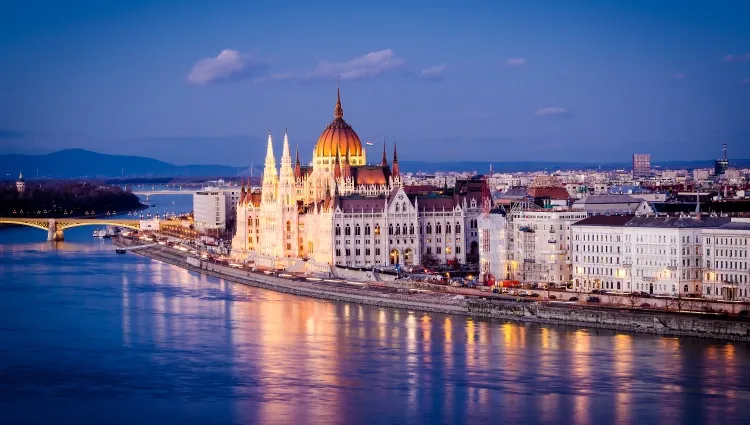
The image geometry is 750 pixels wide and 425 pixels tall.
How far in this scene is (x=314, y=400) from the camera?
1030 inches

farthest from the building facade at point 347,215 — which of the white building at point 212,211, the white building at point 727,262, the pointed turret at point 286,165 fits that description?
the white building at point 212,211

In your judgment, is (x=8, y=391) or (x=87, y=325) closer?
(x=8, y=391)

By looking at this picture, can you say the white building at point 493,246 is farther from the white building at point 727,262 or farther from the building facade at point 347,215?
the white building at point 727,262

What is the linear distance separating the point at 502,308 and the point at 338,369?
321 inches

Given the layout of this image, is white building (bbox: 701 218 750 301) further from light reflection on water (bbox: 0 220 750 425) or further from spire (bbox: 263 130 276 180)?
spire (bbox: 263 130 276 180)

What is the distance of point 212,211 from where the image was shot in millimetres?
79250

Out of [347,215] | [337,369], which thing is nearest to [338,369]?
[337,369]

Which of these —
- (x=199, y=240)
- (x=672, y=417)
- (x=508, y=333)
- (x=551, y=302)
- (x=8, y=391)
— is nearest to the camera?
(x=672, y=417)

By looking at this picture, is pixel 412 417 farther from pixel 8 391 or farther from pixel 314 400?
pixel 8 391

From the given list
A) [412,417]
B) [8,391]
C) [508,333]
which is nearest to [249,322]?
[508,333]

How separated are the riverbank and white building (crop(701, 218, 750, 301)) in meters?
1.95

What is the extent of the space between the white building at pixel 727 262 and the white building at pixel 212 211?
44086mm

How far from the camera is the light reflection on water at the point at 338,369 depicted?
2541 cm

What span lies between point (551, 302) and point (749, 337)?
6.67 meters
